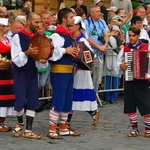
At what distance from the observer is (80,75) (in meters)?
10.6

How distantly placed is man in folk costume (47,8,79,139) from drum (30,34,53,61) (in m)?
0.19

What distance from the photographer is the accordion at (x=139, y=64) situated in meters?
9.91

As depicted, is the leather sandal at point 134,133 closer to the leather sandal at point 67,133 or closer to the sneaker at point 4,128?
the leather sandal at point 67,133

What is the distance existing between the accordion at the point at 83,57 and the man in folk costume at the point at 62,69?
0.10 m

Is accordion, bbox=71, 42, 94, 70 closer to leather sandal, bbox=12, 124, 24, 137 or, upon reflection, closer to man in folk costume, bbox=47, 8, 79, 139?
man in folk costume, bbox=47, 8, 79, 139

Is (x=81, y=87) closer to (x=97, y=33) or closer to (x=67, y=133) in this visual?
(x=67, y=133)

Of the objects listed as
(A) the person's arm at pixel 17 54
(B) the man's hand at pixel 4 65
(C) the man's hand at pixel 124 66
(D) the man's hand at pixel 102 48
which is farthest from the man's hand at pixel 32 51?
(D) the man's hand at pixel 102 48

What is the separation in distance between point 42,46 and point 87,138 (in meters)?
1.66

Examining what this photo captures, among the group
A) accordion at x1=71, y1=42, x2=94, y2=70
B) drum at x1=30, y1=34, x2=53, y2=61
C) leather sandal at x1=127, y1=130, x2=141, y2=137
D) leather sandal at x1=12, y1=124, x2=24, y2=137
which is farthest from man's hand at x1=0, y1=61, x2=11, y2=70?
leather sandal at x1=127, y1=130, x2=141, y2=137

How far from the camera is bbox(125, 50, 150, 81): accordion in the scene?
9.91 meters

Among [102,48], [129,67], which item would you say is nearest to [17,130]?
[129,67]

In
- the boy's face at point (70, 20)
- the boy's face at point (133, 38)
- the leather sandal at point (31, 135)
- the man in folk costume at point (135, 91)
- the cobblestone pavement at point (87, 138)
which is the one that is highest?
the boy's face at point (70, 20)

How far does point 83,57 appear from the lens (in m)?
9.98

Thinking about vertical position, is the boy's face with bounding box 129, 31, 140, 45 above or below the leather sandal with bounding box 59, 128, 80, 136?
above
